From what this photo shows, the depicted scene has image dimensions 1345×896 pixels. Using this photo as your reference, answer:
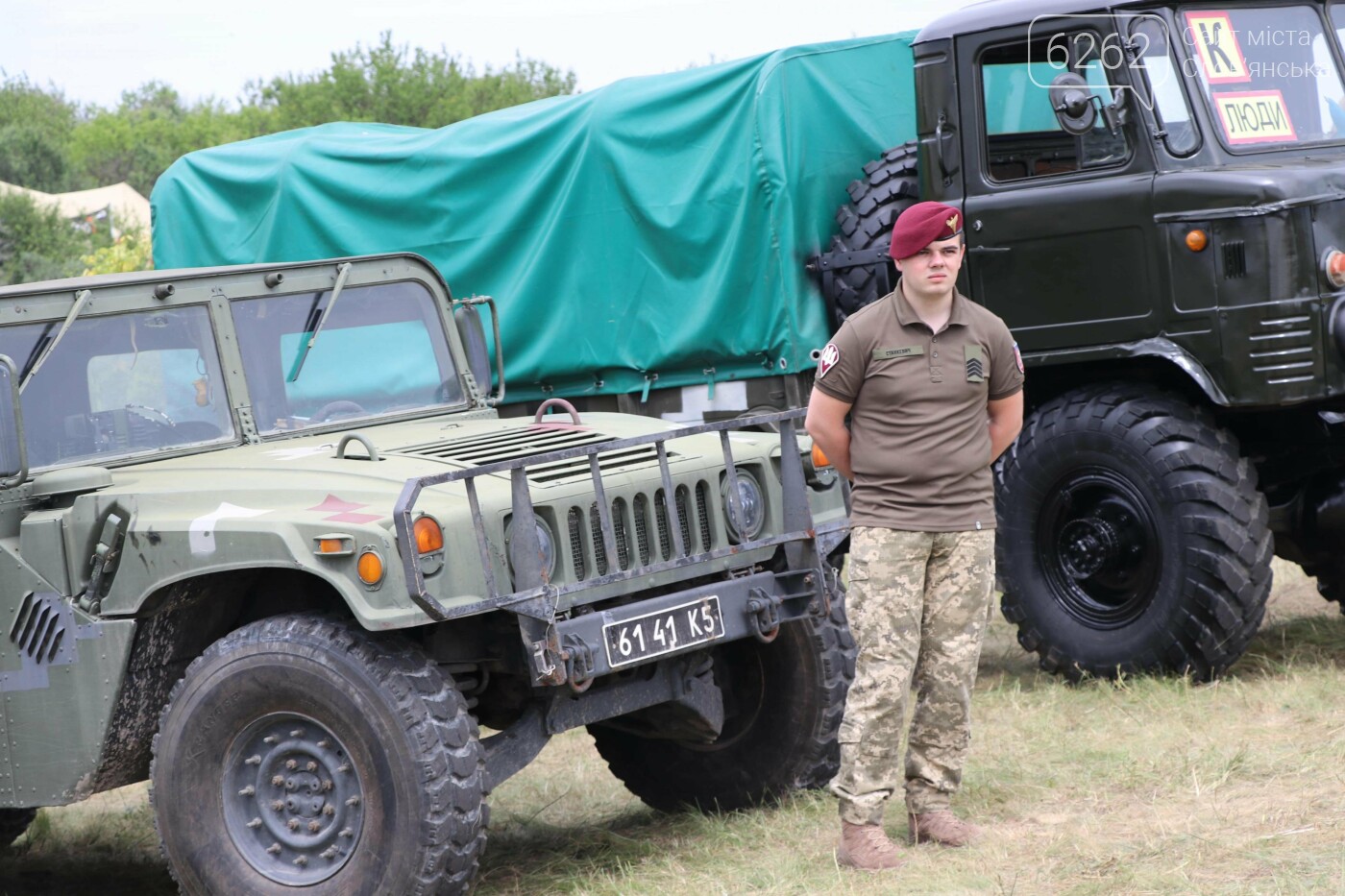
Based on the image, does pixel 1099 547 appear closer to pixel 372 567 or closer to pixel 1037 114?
pixel 1037 114

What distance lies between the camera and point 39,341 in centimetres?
512

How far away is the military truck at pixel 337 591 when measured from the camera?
4363 millimetres

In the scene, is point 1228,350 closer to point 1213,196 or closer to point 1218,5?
point 1213,196

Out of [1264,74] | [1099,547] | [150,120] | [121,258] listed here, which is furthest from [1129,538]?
[150,120]

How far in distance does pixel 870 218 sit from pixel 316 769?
369 centimetres

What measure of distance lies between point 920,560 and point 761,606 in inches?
19.8

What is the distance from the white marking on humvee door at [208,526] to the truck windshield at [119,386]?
741mm

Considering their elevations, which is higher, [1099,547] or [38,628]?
[38,628]

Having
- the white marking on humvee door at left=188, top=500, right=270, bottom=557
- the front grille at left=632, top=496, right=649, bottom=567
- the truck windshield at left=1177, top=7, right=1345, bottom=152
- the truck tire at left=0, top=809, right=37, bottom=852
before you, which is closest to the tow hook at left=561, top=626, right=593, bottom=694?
the front grille at left=632, top=496, right=649, bottom=567

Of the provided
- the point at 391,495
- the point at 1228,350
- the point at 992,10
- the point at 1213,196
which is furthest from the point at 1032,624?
the point at 391,495

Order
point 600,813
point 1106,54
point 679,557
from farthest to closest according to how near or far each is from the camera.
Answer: point 1106,54 < point 600,813 < point 679,557

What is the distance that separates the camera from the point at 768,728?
5598 millimetres

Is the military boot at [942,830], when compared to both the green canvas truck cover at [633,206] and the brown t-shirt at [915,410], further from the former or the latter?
the green canvas truck cover at [633,206]

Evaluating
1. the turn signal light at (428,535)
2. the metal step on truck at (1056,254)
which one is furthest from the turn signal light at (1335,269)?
the turn signal light at (428,535)
